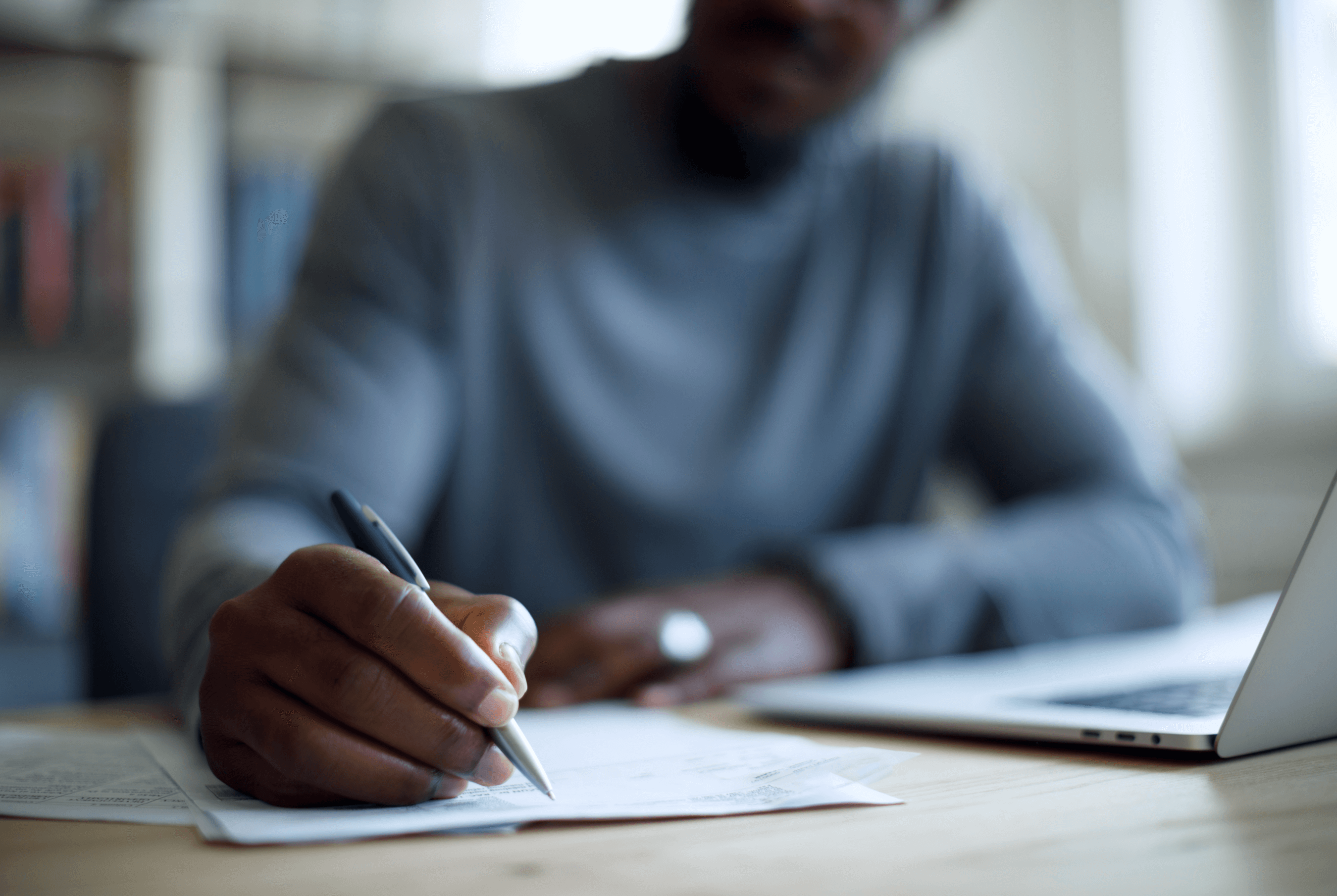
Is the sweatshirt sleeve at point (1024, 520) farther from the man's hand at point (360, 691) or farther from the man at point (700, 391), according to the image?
the man's hand at point (360, 691)

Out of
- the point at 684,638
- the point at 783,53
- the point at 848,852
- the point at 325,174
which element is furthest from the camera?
the point at 325,174

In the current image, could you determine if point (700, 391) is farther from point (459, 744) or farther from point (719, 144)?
point (459, 744)

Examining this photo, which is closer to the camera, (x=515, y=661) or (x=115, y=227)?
(x=515, y=661)

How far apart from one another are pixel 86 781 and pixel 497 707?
0.20 m

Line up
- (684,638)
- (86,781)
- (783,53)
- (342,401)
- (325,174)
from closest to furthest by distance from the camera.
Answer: (86,781)
(684,638)
(342,401)
(783,53)
(325,174)

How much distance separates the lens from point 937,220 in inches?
45.1

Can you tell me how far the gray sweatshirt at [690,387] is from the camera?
78 cm

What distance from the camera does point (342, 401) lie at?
78 centimetres

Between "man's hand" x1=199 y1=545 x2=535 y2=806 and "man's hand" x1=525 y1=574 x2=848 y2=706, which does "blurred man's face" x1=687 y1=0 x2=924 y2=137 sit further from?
"man's hand" x1=199 y1=545 x2=535 y2=806

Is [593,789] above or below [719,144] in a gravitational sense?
below

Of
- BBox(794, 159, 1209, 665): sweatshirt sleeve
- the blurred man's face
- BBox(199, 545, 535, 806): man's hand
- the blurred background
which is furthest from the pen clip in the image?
the blurred background

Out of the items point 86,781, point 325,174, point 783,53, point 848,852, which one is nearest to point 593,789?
point 848,852

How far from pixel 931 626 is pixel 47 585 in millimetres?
1593

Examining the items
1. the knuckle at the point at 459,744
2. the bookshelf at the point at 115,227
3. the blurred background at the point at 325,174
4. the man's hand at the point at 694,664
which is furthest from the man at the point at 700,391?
the bookshelf at the point at 115,227
